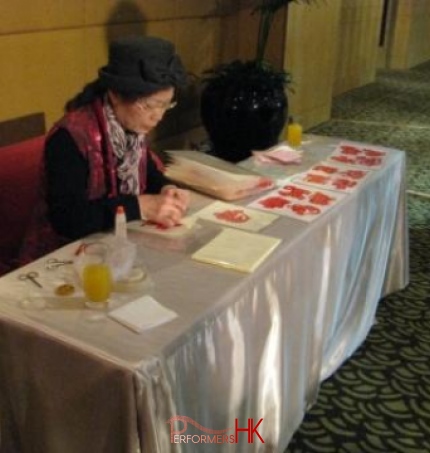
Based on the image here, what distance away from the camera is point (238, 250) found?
154 centimetres

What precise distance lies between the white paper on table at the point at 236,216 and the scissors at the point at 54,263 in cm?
46

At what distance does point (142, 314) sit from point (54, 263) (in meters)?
0.32

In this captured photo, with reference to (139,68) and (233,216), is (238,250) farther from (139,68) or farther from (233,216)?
(139,68)

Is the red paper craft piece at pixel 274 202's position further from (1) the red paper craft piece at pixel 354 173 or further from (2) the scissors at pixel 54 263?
(2) the scissors at pixel 54 263

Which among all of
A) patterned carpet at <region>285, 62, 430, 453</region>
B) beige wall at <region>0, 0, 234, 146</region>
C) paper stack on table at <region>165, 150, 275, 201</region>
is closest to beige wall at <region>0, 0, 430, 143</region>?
beige wall at <region>0, 0, 234, 146</region>

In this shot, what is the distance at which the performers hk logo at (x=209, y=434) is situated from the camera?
1.20m

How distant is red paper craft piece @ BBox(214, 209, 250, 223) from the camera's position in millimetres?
1773

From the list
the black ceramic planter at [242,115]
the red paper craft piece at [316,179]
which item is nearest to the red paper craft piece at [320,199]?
the red paper craft piece at [316,179]

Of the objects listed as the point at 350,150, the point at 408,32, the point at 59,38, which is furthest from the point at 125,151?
the point at 408,32

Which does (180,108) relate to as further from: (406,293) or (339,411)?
(339,411)

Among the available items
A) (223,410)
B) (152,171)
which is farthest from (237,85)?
(223,410)

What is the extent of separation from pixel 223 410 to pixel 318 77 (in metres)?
4.47

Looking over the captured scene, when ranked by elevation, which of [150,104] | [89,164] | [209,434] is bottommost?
[209,434]

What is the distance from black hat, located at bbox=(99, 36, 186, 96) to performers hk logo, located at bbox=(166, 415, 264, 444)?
0.82 m
